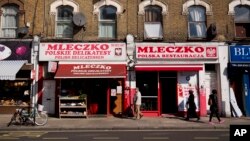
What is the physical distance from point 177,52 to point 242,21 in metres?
4.50

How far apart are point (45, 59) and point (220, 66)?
33.9ft

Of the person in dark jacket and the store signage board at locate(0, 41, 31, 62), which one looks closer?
the person in dark jacket

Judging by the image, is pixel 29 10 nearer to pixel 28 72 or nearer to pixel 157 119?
pixel 28 72

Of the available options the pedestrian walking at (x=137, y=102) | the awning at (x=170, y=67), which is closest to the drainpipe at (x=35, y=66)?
the awning at (x=170, y=67)

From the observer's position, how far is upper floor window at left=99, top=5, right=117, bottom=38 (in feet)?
69.3

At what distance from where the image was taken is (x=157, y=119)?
62.2 ft

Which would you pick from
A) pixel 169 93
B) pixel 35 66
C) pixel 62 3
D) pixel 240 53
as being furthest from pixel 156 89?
pixel 62 3

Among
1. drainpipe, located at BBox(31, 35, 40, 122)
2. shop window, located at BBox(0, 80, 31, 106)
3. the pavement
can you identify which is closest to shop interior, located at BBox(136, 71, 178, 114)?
the pavement

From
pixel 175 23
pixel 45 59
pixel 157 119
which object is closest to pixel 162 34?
pixel 175 23

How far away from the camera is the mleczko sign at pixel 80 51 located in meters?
20.5

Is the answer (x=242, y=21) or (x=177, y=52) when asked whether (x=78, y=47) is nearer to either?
(x=177, y=52)

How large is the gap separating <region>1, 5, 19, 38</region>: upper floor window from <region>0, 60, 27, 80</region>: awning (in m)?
1.73

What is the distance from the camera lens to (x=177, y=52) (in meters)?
20.7

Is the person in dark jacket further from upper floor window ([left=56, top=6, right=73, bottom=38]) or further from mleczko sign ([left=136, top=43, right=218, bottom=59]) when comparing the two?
upper floor window ([left=56, top=6, right=73, bottom=38])
